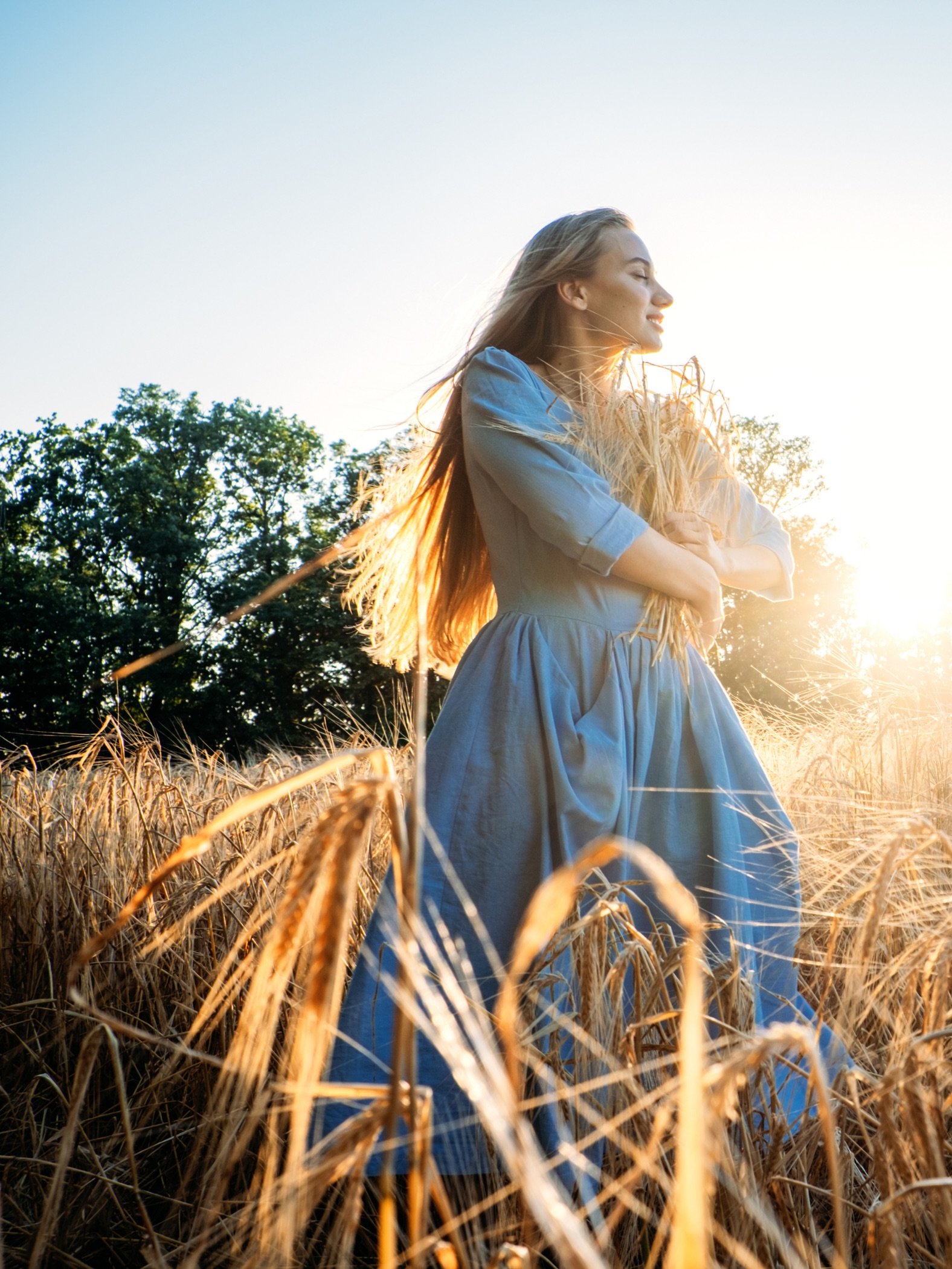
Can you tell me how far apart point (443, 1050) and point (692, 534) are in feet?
4.64

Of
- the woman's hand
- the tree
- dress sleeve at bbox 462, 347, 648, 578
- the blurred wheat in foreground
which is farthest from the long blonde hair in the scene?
the tree

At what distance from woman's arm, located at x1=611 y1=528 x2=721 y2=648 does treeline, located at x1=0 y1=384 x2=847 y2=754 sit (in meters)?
13.4

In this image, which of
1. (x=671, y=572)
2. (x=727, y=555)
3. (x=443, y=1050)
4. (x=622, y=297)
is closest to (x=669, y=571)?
(x=671, y=572)

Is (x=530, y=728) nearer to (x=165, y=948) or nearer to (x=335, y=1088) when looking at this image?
(x=165, y=948)

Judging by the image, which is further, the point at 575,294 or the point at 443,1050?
the point at 575,294

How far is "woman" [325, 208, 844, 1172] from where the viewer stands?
146cm

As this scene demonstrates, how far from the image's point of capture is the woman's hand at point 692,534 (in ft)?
5.60

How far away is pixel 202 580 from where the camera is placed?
63.3 ft

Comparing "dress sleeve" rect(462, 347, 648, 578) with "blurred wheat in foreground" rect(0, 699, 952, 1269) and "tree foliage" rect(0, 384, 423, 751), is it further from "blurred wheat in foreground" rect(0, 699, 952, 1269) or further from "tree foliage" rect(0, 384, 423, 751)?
"tree foliage" rect(0, 384, 423, 751)

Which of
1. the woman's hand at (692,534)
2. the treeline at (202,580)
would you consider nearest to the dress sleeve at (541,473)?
the woman's hand at (692,534)

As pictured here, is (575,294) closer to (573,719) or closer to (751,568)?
(751,568)

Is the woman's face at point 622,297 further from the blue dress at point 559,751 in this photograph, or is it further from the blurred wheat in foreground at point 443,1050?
the blurred wheat in foreground at point 443,1050

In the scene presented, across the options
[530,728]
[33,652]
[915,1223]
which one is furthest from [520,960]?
[33,652]

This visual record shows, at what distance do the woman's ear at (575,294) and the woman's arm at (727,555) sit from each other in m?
0.50
